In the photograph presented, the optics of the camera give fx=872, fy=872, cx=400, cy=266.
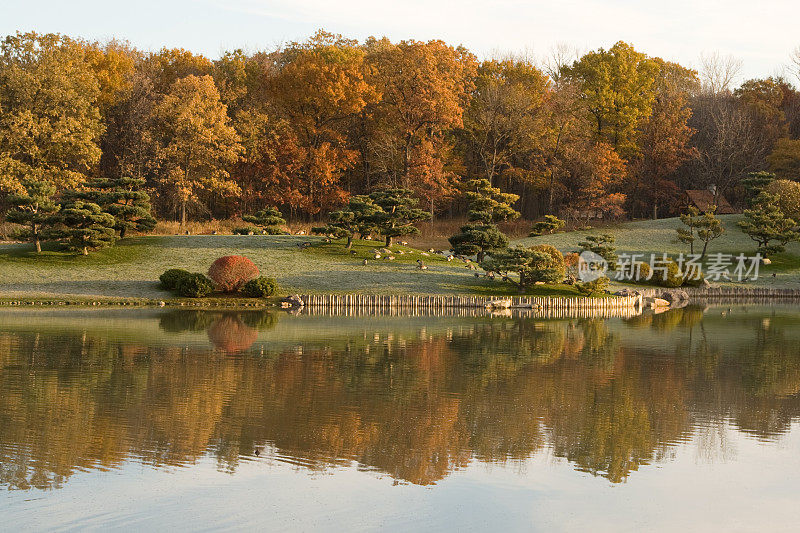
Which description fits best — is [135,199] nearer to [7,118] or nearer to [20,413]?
[7,118]

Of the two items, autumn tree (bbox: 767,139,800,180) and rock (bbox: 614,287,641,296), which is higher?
autumn tree (bbox: 767,139,800,180)

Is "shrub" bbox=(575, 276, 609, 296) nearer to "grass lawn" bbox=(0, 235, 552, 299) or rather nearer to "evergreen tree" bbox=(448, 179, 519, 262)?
"grass lawn" bbox=(0, 235, 552, 299)

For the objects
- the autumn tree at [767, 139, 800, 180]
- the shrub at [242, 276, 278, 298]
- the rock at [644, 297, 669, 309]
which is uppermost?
the autumn tree at [767, 139, 800, 180]

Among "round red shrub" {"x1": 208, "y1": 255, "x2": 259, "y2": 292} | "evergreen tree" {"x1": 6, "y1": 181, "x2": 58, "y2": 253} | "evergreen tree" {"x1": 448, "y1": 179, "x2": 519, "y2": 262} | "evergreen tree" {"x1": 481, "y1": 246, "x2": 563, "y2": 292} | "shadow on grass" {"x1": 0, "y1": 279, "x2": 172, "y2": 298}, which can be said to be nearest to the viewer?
"shadow on grass" {"x1": 0, "y1": 279, "x2": 172, "y2": 298}

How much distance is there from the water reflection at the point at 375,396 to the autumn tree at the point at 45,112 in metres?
33.5

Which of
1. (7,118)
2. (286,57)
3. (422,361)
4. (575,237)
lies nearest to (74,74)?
(7,118)

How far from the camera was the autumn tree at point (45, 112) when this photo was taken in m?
57.9

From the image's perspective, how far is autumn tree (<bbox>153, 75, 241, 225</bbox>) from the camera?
62812mm

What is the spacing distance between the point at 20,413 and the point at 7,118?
4962 centimetres

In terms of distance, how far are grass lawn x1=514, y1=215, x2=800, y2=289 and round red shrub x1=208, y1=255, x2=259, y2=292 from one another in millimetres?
24571

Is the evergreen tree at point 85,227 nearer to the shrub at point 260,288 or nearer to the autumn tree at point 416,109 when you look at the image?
the shrub at point 260,288

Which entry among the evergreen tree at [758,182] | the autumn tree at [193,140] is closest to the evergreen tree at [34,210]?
the autumn tree at [193,140]

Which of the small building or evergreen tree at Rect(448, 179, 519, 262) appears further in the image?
the small building

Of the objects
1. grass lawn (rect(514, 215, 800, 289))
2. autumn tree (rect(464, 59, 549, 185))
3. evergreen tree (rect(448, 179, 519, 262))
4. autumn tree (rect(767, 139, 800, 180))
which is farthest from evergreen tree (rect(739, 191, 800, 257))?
autumn tree (rect(464, 59, 549, 185))
